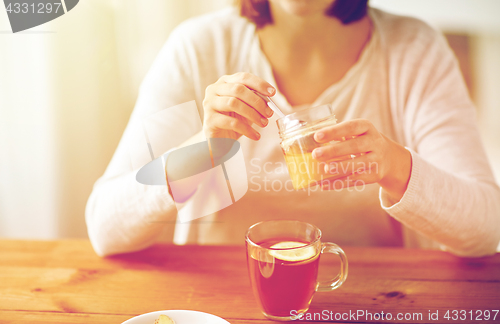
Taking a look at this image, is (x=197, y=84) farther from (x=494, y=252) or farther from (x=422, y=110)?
(x=494, y=252)

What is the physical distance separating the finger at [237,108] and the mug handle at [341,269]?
5.6 inches

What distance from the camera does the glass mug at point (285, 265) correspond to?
0.32 metres

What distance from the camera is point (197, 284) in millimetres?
415

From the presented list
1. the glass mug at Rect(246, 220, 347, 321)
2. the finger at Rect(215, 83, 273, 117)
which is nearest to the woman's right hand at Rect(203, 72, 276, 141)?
the finger at Rect(215, 83, 273, 117)

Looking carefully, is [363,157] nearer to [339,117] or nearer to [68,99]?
[339,117]

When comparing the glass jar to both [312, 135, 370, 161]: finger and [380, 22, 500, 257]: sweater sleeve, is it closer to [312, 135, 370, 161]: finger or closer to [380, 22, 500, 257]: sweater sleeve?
[312, 135, 370, 161]: finger

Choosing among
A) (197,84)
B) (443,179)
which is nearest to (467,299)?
(443,179)

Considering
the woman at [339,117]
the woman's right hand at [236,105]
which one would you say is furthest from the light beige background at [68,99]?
the woman's right hand at [236,105]

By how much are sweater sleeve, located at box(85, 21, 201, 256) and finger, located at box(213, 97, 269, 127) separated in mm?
74

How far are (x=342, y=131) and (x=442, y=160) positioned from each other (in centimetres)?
27

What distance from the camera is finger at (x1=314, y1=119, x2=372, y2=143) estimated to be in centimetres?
32

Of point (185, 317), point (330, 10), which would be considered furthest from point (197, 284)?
point (330, 10)

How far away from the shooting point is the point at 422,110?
539 millimetres

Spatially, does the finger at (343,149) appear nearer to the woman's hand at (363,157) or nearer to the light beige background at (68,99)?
the woman's hand at (363,157)
